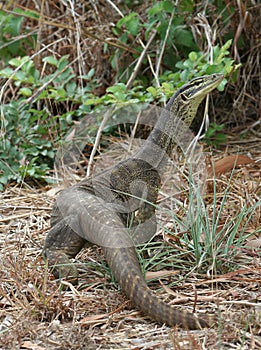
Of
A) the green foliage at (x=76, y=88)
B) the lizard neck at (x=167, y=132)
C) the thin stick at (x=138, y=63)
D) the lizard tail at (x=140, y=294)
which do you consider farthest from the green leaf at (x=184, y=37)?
the lizard tail at (x=140, y=294)

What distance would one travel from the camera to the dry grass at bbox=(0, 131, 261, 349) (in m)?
2.66

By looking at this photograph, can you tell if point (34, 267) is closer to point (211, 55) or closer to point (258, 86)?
point (211, 55)

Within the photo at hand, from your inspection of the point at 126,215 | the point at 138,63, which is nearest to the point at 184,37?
the point at 138,63

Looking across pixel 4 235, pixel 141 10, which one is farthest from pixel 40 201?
pixel 141 10

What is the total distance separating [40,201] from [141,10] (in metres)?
2.55

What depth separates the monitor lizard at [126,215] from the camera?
2.87 m

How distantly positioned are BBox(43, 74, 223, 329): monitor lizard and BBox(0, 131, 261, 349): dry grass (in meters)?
0.09

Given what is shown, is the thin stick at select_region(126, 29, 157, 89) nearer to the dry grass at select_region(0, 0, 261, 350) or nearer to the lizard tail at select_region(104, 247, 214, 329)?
the dry grass at select_region(0, 0, 261, 350)

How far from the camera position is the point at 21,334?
2770 mm

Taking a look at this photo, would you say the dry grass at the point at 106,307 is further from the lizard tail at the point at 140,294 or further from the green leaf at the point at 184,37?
the green leaf at the point at 184,37

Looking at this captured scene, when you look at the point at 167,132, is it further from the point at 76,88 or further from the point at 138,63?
the point at 76,88

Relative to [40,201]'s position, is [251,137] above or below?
below

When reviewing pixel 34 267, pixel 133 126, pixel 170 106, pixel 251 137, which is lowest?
pixel 251 137

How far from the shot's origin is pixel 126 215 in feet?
12.7
